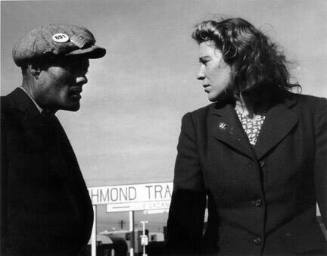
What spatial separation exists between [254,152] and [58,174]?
2.54 ft

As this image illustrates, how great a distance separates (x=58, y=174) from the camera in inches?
73.4

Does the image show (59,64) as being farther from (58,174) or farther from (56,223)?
(56,223)

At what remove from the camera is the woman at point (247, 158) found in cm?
214

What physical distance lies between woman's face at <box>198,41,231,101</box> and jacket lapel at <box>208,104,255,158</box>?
11 cm

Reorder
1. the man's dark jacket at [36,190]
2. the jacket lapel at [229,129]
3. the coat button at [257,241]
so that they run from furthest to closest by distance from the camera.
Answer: the jacket lapel at [229,129]
the coat button at [257,241]
the man's dark jacket at [36,190]

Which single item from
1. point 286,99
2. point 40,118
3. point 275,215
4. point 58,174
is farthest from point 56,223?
point 286,99

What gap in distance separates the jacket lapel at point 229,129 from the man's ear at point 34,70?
0.78 metres

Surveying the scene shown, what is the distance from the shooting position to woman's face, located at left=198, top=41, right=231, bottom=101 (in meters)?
2.25

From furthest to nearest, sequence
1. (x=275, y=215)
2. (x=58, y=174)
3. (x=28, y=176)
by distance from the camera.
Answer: (x=275, y=215), (x=58, y=174), (x=28, y=176)

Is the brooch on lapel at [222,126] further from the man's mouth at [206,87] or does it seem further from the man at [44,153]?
the man at [44,153]

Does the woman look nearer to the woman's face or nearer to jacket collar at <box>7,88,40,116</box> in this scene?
the woman's face

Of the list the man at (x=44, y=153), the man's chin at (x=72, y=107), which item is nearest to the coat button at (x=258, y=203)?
the man at (x=44, y=153)

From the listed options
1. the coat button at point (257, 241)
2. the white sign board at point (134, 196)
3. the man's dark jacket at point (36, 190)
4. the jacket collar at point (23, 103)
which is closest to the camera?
the man's dark jacket at point (36, 190)

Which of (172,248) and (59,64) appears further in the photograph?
(172,248)
